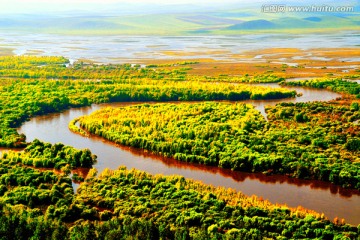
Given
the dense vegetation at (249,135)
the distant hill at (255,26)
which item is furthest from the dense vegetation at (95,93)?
the distant hill at (255,26)

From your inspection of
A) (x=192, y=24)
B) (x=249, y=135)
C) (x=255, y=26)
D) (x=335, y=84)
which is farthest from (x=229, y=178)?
(x=192, y=24)

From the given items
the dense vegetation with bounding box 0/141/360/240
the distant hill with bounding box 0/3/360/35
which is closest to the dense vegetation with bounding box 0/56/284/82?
the dense vegetation with bounding box 0/141/360/240

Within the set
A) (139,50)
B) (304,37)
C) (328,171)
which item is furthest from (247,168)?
(304,37)

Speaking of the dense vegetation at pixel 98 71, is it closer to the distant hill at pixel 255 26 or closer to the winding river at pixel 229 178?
the winding river at pixel 229 178

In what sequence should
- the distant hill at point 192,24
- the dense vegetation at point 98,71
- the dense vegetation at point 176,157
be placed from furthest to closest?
1. the distant hill at point 192,24
2. the dense vegetation at point 98,71
3. the dense vegetation at point 176,157

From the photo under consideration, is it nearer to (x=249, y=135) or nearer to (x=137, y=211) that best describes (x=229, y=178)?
(x=249, y=135)
